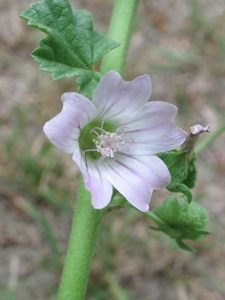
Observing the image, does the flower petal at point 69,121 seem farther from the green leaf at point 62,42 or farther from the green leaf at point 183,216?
the green leaf at point 183,216

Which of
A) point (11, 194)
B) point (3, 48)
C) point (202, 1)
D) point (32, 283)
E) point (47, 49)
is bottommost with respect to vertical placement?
point (32, 283)

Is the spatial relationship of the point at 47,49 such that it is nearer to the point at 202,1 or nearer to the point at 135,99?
the point at 135,99

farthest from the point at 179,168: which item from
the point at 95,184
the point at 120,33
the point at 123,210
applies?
the point at 123,210

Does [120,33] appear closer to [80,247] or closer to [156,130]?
[156,130]

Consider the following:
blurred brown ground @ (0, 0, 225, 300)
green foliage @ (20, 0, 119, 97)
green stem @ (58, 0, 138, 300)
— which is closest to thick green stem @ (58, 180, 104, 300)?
green stem @ (58, 0, 138, 300)

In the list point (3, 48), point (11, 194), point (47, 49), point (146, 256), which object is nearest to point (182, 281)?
point (146, 256)

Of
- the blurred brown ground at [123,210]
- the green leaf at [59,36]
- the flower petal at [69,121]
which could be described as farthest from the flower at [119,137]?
the blurred brown ground at [123,210]

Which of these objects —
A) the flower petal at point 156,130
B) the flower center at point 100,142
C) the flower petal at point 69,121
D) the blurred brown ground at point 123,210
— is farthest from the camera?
the blurred brown ground at point 123,210

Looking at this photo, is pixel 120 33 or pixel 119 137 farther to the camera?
pixel 120 33
